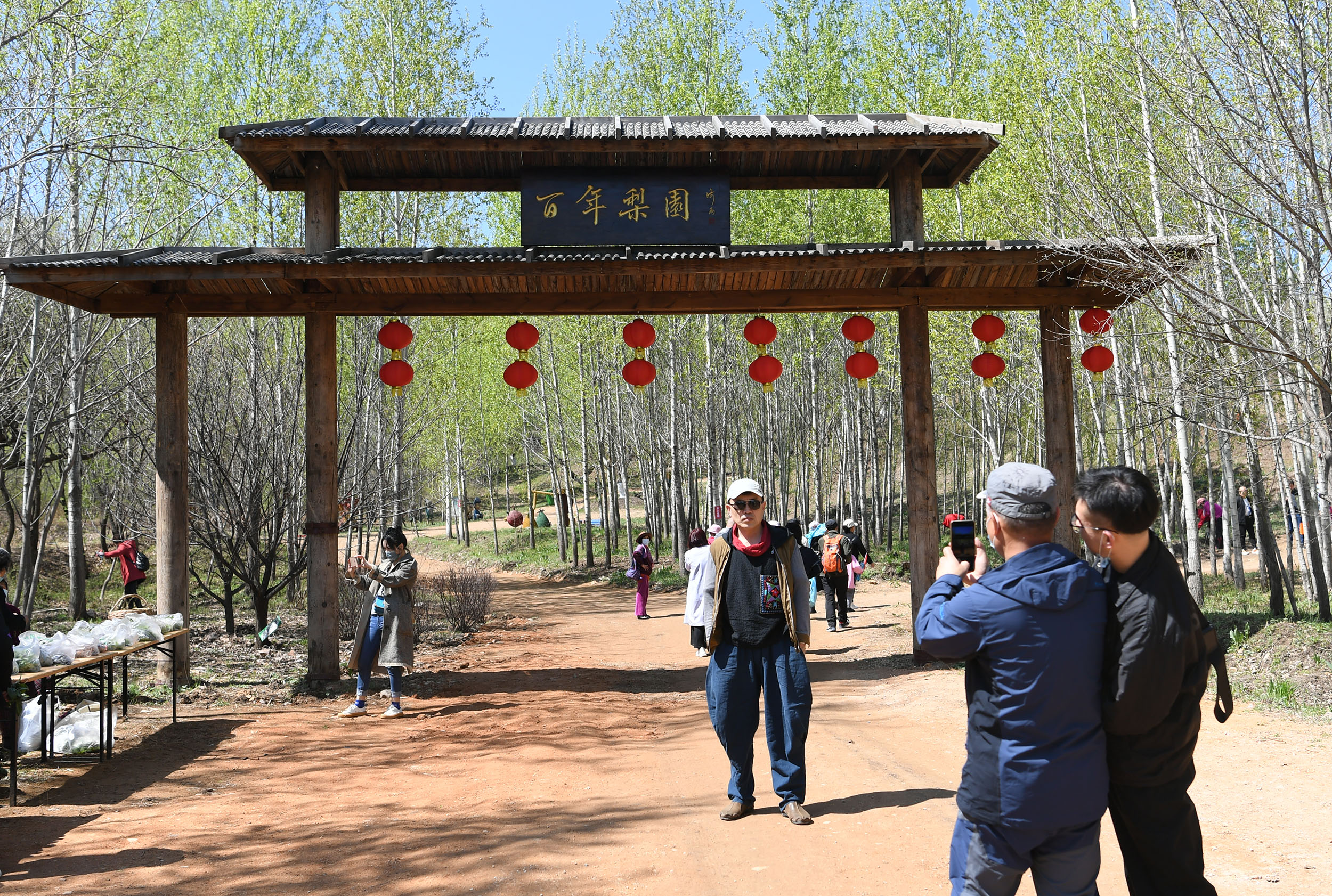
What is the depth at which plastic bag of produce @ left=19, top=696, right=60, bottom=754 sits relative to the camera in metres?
6.15

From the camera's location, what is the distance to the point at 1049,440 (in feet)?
28.6

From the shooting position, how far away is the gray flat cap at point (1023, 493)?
8.18ft

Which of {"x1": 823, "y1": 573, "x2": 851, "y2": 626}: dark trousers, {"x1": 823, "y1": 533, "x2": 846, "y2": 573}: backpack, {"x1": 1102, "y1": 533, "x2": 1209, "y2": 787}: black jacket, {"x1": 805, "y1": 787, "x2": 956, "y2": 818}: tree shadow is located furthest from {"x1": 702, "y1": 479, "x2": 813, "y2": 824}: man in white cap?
{"x1": 823, "y1": 573, "x2": 851, "y2": 626}: dark trousers

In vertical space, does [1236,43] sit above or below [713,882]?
above

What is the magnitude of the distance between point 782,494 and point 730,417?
3.53 meters

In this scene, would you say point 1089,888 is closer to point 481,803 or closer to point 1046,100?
point 481,803

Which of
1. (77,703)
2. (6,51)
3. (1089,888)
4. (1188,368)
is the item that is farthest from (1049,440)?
(6,51)

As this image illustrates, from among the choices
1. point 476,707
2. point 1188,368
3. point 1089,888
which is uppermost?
point 1188,368

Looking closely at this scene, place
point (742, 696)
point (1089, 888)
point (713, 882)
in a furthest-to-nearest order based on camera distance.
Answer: point (742, 696)
point (713, 882)
point (1089, 888)

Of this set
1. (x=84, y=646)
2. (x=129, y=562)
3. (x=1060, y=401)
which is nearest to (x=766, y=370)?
(x=1060, y=401)

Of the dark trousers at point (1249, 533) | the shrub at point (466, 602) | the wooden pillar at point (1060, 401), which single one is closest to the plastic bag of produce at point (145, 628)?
the shrub at point (466, 602)

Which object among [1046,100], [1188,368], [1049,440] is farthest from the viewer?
[1046,100]

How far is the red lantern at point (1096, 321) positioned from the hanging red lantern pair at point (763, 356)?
9.09 feet

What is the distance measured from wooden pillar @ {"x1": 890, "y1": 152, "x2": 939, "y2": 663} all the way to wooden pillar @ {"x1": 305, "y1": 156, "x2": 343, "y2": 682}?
17.0 ft
